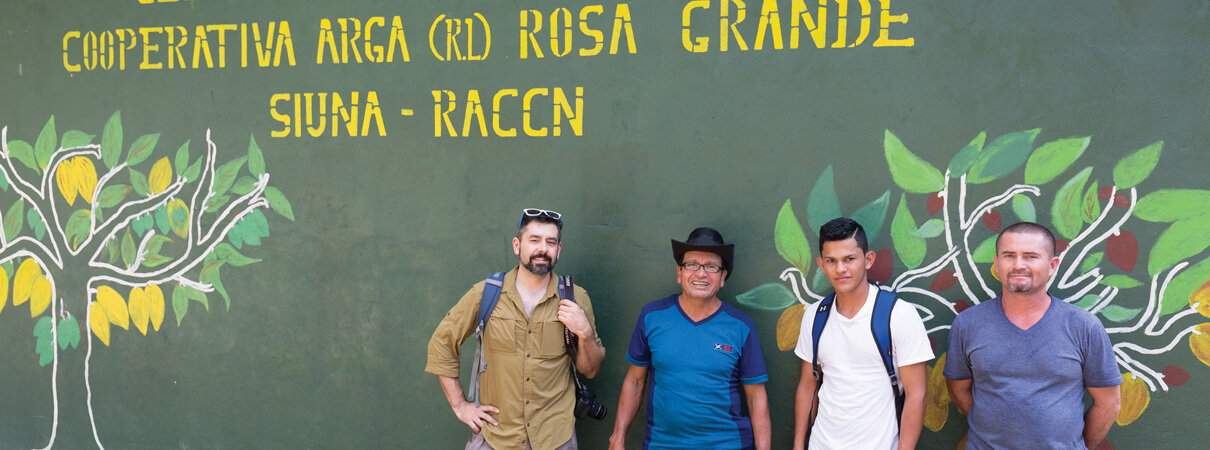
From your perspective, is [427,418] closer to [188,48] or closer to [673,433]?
[673,433]

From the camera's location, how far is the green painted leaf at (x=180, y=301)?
15.9ft

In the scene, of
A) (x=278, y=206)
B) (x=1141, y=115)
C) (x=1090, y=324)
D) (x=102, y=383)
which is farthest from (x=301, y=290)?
(x=1141, y=115)

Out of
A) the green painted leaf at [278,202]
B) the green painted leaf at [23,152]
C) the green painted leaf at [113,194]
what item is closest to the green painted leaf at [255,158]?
the green painted leaf at [278,202]

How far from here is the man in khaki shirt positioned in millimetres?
3637

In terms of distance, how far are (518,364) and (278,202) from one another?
199cm

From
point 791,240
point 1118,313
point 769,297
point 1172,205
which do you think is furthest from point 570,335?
point 1172,205

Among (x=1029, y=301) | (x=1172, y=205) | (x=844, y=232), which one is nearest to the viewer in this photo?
(x=1029, y=301)

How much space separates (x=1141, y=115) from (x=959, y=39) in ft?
2.84

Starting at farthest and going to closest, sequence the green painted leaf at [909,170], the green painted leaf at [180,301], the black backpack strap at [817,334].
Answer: the green painted leaf at [180,301] → the green painted leaf at [909,170] → the black backpack strap at [817,334]

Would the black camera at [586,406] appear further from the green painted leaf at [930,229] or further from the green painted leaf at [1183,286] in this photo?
the green painted leaf at [1183,286]

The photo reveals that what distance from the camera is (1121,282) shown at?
3668 mm

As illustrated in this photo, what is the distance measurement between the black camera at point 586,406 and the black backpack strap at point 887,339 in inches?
52.6

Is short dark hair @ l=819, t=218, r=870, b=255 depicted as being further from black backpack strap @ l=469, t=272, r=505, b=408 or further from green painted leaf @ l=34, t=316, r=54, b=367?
green painted leaf @ l=34, t=316, r=54, b=367

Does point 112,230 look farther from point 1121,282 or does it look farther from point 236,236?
point 1121,282
